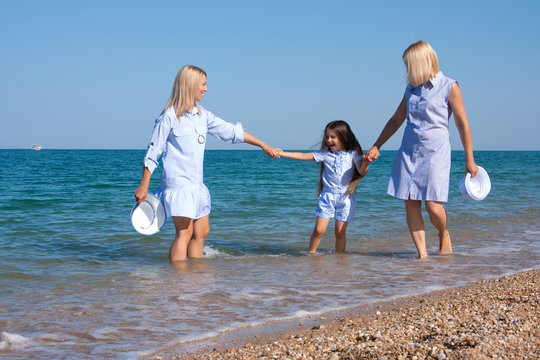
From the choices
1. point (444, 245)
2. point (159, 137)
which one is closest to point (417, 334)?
point (159, 137)

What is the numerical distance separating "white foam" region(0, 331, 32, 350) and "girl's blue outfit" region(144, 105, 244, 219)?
1.79m

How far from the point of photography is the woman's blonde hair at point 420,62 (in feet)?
15.4

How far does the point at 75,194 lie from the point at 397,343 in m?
11.3

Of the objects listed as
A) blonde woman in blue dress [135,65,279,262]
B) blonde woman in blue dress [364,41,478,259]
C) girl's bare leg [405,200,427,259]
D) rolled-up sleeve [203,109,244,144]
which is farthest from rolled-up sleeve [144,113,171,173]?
girl's bare leg [405,200,427,259]

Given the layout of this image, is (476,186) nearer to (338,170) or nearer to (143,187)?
(338,170)

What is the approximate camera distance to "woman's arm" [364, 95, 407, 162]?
201 inches

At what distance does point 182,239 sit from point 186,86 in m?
1.40

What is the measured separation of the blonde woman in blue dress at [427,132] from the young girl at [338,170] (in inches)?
22.0

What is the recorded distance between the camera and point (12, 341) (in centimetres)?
303

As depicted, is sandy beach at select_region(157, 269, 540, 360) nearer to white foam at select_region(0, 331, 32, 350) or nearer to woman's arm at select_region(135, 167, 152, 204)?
white foam at select_region(0, 331, 32, 350)

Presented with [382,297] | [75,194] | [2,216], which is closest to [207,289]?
[382,297]

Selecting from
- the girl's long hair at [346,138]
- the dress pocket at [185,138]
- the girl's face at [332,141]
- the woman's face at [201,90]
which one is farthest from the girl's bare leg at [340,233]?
the woman's face at [201,90]

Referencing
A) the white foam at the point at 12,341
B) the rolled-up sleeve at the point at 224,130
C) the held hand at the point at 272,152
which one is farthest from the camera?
the held hand at the point at 272,152

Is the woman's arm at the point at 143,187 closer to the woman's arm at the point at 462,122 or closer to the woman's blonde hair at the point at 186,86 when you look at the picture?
the woman's blonde hair at the point at 186,86
